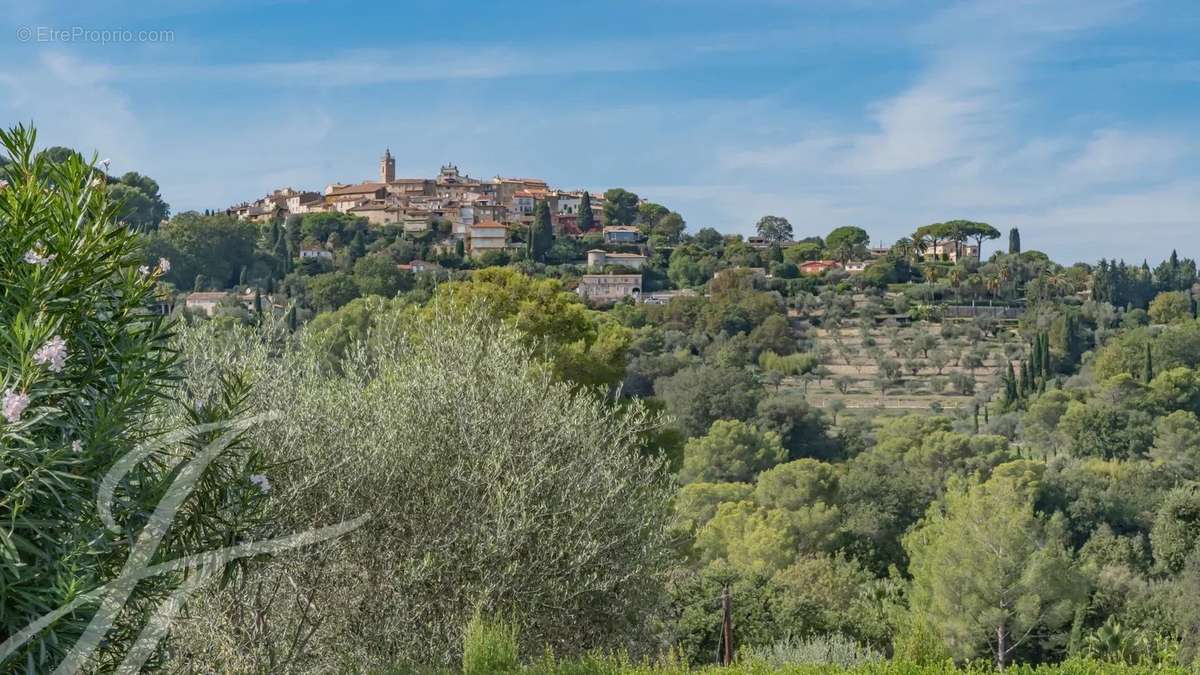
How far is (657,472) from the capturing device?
12.2 meters

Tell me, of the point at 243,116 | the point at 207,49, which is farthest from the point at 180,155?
the point at 243,116

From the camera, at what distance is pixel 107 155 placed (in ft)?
16.3

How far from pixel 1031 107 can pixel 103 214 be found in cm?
4119

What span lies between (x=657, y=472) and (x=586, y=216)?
9954cm

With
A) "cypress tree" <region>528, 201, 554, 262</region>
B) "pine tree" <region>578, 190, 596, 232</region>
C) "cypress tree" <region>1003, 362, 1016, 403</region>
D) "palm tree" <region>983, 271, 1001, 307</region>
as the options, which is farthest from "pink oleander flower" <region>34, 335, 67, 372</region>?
"pine tree" <region>578, 190, 596, 232</region>

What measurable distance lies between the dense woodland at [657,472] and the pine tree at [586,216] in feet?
131

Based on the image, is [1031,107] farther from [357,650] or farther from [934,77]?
[357,650]

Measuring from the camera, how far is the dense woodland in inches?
270

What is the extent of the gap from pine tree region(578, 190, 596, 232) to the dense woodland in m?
39.9

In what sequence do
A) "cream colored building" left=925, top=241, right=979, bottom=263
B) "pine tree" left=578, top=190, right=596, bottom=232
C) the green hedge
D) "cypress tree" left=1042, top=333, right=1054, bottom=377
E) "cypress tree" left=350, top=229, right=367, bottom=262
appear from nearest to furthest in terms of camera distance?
the green hedge < "cypress tree" left=1042, top=333, right=1054, bottom=377 < "cypress tree" left=350, top=229, right=367, bottom=262 < "cream colored building" left=925, top=241, right=979, bottom=263 < "pine tree" left=578, top=190, right=596, bottom=232

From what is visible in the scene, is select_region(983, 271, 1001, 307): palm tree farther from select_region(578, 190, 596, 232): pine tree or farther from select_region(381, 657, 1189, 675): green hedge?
select_region(381, 657, 1189, 675): green hedge

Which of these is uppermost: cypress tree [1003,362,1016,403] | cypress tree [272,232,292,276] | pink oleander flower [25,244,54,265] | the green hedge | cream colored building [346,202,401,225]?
cream colored building [346,202,401,225]

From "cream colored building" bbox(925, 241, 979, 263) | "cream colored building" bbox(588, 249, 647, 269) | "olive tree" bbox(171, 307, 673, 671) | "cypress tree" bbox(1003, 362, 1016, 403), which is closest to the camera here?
"olive tree" bbox(171, 307, 673, 671)

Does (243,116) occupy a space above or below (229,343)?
above
